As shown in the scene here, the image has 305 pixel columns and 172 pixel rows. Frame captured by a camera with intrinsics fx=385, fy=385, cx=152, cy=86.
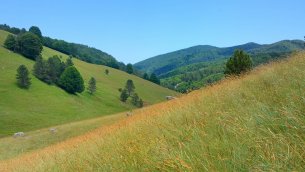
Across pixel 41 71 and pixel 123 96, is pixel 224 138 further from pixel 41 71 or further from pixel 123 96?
pixel 123 96

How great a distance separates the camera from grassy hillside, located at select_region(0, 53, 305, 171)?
4.72 m

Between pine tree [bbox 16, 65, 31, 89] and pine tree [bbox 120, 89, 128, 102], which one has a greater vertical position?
pine tree [bbox 16, 65, 31, 89]

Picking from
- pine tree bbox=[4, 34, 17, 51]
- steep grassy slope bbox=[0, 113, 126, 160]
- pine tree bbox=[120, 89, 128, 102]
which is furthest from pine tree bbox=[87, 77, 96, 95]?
steep grassy slope bbox=[0, 113, 126, 160]

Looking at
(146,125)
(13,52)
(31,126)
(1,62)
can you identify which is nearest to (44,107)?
(31,126)

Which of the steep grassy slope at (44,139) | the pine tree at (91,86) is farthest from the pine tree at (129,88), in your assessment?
the steep grassy slope at (44,139)

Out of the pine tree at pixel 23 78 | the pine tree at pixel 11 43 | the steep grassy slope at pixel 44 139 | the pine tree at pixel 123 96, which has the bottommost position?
the pine tree at pixel 123 96

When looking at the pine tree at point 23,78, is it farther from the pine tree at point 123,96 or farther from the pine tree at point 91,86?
the pine tree at point 123,96

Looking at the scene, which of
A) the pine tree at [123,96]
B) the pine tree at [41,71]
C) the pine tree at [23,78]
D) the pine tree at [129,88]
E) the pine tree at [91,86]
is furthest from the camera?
the pine tree at [129,88]

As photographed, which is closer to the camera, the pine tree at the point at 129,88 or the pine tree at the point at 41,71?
the pine tree at the point at 41,71

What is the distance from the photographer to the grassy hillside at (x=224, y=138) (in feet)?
15.5

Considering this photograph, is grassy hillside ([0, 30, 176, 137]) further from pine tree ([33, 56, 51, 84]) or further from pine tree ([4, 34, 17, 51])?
pine tree ([4, 34, 17, 51])

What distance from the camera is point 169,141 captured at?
7.10 metres

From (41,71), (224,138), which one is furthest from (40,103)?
(224,138)

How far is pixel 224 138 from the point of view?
5809mm
